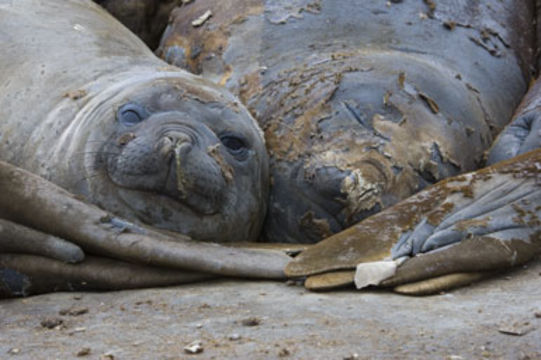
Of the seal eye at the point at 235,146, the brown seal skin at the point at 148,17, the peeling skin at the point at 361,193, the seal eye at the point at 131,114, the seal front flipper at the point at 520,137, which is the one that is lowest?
the seal front flipper at the point at 520,137

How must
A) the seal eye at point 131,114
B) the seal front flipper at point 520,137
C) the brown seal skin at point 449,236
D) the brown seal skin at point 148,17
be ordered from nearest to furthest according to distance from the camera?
1. the brown seal skin at point 449,236
2. the seal eye at point 131,114
3. the seal front flipper at point 520,137
4. the brown seal skin at point 148,17

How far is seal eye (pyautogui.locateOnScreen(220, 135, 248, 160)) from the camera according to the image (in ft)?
11.6

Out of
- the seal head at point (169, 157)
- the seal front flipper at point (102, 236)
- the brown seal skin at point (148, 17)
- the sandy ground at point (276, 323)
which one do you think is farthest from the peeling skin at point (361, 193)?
the brown seal skin at point (148, 17)

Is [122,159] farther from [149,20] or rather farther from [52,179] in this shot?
[149,20]

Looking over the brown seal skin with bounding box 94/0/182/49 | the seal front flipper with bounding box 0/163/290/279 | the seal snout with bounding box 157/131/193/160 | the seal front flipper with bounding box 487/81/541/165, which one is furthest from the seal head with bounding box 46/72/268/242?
the brown seal skin with bounding box 94/0/182/49

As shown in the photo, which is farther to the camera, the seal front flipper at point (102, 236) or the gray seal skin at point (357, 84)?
the gray seal skin at point (357, 84)

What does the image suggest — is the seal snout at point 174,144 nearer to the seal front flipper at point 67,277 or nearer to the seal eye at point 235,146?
the seal eye at point 235,146

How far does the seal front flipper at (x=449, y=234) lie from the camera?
2.74 m

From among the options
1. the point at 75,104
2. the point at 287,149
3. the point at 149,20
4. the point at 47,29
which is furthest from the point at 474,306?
the point at 149,20

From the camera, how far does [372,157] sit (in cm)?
371

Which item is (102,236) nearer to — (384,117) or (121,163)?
(121,163)

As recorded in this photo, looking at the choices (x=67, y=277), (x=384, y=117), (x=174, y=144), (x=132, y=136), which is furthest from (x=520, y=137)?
(x=67, y=277)

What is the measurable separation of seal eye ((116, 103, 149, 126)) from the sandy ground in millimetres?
781

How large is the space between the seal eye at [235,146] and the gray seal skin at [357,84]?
30cm
